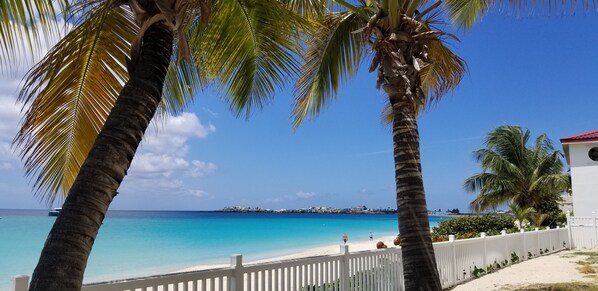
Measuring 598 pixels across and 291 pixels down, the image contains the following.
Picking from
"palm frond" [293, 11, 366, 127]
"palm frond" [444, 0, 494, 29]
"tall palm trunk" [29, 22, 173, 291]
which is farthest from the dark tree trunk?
"palm frond" [444, 0, 494, 29]

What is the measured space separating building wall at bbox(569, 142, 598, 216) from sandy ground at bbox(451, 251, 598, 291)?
7.43 m

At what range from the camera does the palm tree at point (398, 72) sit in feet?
17.8

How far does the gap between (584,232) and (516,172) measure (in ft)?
22.8

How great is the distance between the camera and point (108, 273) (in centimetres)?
2316

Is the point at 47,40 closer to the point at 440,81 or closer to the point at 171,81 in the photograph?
the point at 171,81

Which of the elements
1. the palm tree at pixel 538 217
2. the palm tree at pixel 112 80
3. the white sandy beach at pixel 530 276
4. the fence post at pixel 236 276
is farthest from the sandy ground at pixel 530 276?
the palm tree at pixel 538 217

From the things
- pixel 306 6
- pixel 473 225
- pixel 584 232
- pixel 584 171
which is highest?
pixel 306 6

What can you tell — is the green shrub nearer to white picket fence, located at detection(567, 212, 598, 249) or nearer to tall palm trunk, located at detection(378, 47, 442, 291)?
white picket fence, located at detection(567, 212, 598, 249)

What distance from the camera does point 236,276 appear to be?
17.3 ft

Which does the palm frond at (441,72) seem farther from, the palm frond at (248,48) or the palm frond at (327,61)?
the palm frond at (248,48)

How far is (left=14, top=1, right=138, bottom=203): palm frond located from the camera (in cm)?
477

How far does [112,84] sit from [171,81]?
106 cm

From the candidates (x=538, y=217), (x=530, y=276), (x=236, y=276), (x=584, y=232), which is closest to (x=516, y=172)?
(x=538, y=217)

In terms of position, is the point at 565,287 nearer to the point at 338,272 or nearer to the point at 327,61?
the point at 338,272
